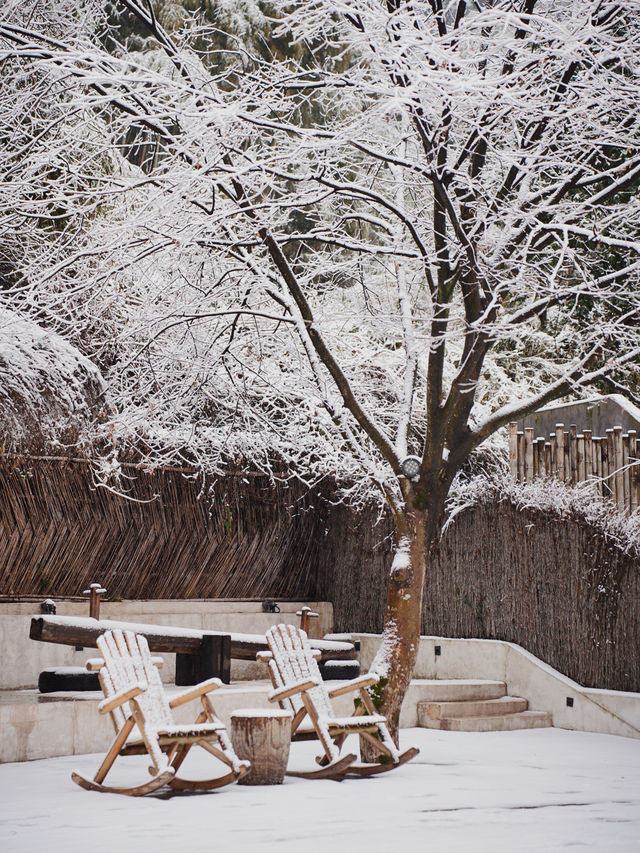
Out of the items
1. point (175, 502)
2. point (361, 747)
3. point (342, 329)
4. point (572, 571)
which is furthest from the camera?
point (175, 502)

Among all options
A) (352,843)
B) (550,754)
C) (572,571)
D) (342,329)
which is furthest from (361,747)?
(342,329)

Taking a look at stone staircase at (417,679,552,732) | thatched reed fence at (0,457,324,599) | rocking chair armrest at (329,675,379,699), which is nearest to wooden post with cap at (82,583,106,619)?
thatched reed fence at (0,457,324,599)

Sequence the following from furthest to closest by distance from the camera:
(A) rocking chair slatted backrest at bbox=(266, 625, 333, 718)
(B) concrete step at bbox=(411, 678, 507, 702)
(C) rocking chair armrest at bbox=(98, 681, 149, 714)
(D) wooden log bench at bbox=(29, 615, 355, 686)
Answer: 1. (B) concrete step at bbox=(411, 678, 507, 702)
2. (D) wooden log bench at bbox=(29, 615, 355, 686)
3. (A) rocking chair slatted backrest at bbox=(266, 625, 333, 718)
4. (C) rocking chair armrest at bbox=(98, 681, 149, 714)

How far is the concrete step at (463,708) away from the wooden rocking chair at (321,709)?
97.0 inches

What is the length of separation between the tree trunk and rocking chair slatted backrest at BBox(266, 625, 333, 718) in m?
0.42

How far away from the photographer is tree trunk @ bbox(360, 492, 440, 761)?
687 centimetres

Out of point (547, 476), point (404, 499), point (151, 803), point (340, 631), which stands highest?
point (547, 476)

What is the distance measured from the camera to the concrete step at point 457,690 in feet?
30.6

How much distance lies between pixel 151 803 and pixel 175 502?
5639 millimetres

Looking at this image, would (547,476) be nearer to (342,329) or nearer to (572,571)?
(572,571)

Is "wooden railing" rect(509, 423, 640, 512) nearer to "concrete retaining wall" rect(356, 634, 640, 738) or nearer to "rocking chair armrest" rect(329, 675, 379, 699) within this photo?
"concrete retaining wall" rect(356, 634, 640, 738)

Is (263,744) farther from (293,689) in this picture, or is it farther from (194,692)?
(194,692)

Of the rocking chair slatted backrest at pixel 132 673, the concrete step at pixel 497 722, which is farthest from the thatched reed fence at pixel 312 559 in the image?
the rocking chair slatted backrest at pixel 132 673

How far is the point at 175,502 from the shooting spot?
10.9m
